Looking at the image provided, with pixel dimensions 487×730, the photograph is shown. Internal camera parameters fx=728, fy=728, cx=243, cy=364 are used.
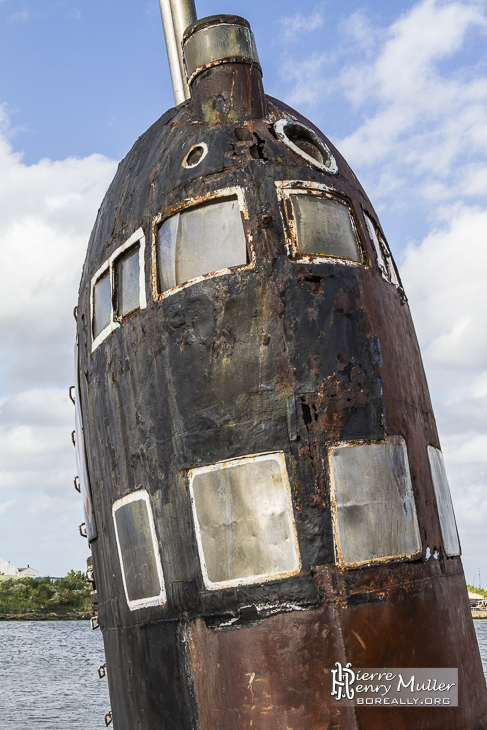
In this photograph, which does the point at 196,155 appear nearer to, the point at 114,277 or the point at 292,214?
the point at 292,214

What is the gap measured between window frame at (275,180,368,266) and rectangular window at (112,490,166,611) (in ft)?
7.41

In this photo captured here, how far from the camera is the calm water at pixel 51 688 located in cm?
1905

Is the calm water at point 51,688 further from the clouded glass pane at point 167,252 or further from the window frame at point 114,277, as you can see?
the clouded glass pane at point 167,252


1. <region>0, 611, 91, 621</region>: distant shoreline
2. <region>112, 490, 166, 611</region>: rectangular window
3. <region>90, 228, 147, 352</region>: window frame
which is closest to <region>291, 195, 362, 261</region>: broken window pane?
<region>90, 228, 147, 352</region>: window frame

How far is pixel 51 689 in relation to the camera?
83.7ft

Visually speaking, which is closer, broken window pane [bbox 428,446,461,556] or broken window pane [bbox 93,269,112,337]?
broken window pane [bbox 428,446,461,556]

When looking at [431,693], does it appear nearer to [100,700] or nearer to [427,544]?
[427,544]

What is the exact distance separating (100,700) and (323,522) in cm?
2077

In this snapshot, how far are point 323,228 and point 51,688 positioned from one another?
80.7 feet

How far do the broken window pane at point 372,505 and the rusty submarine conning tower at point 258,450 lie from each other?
0.6 inches

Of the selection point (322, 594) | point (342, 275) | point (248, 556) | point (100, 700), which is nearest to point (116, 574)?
point (248, 556)

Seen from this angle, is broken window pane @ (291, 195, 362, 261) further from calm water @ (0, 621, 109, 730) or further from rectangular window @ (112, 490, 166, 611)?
calm water @ (0, 621, 109, 730)

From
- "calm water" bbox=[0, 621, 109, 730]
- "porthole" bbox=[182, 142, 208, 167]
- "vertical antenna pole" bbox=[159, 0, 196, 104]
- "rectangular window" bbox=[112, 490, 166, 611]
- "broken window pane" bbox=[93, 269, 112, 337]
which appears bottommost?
"calm water" bbox=[0, 621, 109, 730]

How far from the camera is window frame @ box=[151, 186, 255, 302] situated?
570cm
